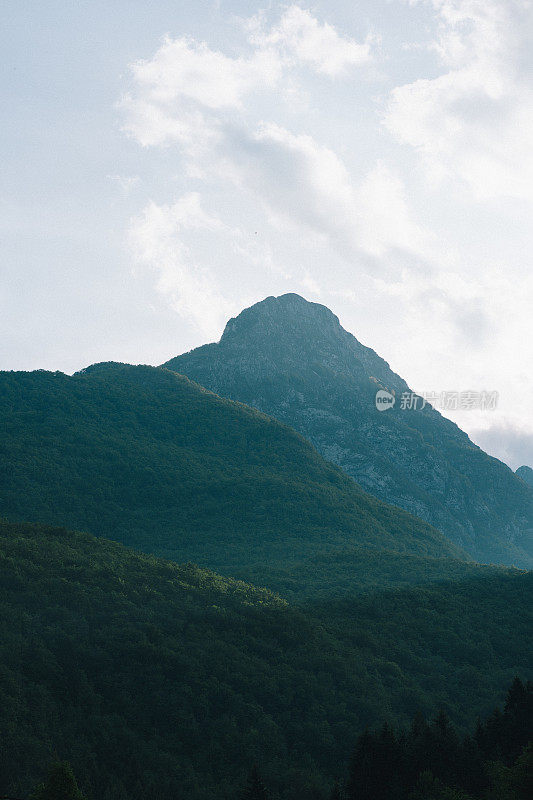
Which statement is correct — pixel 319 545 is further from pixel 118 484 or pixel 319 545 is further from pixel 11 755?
pixel 11 755

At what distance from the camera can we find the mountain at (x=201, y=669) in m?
48.8

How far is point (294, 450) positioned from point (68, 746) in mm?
150814

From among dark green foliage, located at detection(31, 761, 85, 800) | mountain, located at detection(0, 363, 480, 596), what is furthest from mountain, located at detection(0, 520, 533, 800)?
mountain, located at detection(0, 363, 480, 596)

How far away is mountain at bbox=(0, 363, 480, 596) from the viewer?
401 feet

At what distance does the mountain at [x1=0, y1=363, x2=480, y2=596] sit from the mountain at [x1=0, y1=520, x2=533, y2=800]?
61.2ft

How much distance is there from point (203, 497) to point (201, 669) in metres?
86.7

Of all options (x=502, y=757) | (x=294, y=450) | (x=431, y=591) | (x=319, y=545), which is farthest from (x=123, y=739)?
(x=294, y=450)

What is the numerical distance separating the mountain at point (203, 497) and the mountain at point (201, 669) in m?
18.6

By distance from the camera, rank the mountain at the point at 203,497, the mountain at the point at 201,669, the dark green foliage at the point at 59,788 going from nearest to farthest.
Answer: the dark green foliage at the point at 59,788 < the mountain at the point at 201,669 < the mountain at the point at 203,497

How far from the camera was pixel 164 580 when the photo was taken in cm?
8619

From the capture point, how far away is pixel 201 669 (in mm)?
63000

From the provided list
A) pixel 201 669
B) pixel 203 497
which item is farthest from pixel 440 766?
pixel 203 497

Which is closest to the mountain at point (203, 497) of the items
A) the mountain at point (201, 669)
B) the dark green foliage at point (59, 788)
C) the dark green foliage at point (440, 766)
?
the mountain at point (201, 669)

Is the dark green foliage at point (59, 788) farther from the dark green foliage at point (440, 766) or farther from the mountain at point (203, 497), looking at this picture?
the mountain at point (203, 497)
